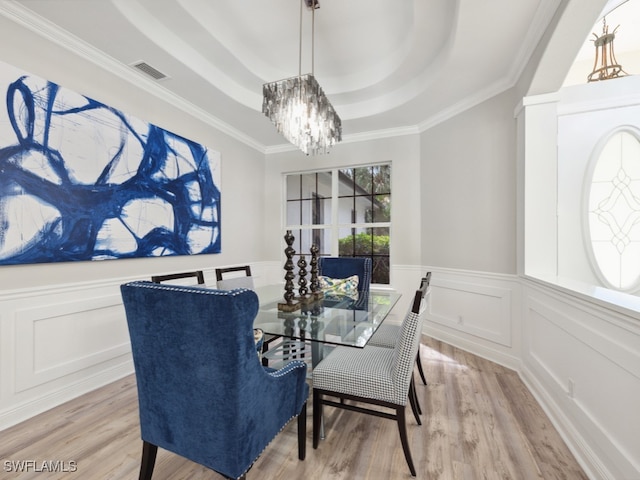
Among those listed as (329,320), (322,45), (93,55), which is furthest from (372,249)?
(93,55)

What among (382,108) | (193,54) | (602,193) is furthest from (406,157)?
(193,54)

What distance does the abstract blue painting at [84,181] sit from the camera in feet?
6.27

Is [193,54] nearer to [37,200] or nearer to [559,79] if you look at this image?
[37,200]

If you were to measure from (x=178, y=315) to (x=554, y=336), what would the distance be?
2.37 metres

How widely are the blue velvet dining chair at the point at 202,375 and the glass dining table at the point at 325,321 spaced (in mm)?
445

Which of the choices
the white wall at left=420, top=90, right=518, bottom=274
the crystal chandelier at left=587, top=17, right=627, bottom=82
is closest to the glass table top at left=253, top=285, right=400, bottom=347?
the white wall at left=420, top=90, right=518, bottom=274

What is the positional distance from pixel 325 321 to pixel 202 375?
93cm

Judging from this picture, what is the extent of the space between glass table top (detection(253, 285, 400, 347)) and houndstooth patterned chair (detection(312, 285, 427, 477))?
19 cm

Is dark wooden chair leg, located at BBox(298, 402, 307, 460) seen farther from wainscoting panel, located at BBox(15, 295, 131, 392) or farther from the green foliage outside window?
the green foliage outside window

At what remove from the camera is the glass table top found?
1.60 metres

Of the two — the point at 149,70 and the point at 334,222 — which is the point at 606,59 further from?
the point at 149,70

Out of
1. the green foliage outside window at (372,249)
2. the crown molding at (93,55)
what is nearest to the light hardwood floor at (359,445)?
the green foliage outside window at (372,249)

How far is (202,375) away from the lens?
41.5 inches

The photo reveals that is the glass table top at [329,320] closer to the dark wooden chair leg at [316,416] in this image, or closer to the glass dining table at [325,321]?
the glass dining table at [325,321]
